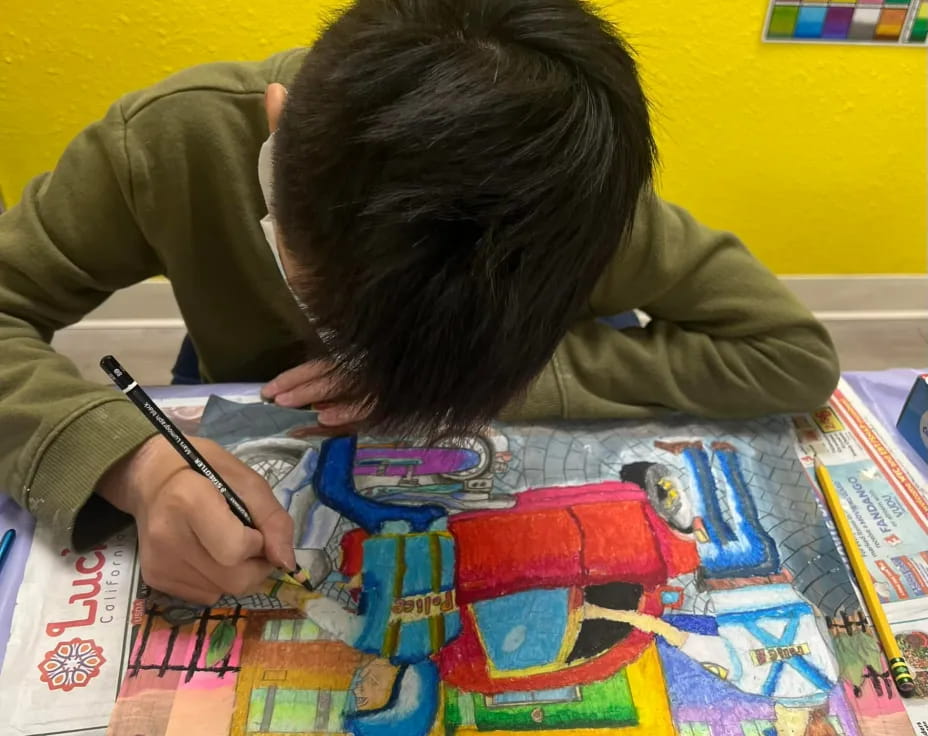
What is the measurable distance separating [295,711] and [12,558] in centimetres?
22

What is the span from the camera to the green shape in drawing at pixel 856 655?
450mm

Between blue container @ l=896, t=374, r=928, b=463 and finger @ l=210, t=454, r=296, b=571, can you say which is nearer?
finger @ l=210, t=454, r=296, b=571

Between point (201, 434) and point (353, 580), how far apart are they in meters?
0.18

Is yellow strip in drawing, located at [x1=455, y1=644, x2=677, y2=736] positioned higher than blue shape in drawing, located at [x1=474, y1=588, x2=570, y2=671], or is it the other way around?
blue shape in drawing, located at [x1=474, y1=588, x2=570, y2=671]

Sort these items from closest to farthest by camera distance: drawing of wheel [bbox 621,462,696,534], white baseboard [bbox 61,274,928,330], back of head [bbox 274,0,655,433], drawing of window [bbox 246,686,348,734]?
back of head [bbox 274,0,655,433] < drawing of window [bbox 246,686,348,734] < drawing of wheel [bbox 621,462,696,534] < white baseboard [bbox 61,274,928,330]

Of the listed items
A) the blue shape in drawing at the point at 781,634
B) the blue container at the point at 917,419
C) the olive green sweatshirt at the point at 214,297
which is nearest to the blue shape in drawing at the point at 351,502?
the olive green sweatshirt at the point at 214,297

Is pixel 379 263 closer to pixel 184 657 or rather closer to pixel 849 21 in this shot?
pixel 184 657

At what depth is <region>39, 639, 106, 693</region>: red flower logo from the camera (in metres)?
0.42

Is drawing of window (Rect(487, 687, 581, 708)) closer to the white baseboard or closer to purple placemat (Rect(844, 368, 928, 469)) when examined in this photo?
purple placemat (Rect(844, 368, 928, 469))

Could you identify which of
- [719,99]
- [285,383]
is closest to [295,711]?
[285,383]

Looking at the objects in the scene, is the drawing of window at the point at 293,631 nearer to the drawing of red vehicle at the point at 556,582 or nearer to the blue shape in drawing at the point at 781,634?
the drawing of red vehicle at the point at 556,582

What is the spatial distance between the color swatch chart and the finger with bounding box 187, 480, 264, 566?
901 mm

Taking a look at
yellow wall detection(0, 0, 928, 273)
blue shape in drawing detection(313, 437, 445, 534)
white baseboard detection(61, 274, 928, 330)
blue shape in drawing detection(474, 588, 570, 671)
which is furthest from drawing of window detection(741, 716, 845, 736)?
white baseboard detection(61, 274, 928, 330)

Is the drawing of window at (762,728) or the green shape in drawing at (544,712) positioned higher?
the green shape in drawing at (544,712)
